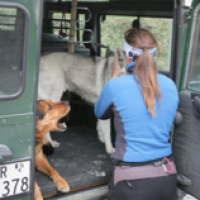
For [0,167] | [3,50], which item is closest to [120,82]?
[3,50]

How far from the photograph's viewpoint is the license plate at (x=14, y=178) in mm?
1864

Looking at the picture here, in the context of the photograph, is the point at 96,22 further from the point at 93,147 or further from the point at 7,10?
the point at 7,10

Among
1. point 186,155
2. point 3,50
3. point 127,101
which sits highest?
point 3,50

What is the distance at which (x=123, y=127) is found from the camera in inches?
78.3

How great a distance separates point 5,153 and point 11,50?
24.7 inches

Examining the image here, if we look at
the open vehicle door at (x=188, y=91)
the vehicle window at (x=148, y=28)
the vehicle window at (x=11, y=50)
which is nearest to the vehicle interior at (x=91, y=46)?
the vehicle window at (x=148, y=28)

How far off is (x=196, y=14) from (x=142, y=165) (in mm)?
1293

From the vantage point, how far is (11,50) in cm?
181

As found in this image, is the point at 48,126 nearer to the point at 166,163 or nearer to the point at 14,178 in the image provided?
the point at 14,178

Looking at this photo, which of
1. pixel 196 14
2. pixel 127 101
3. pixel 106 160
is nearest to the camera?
pixel 127 101

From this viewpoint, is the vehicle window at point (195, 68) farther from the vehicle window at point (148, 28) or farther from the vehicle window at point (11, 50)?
the vehicle window at point (11, 50)

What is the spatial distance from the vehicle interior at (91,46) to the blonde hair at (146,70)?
0.62m

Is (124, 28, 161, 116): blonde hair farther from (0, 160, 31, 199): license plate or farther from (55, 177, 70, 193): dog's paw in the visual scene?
(55, 177, 70, 193): dog's paw

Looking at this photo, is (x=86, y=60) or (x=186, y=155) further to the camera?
(x=86, y=60)
